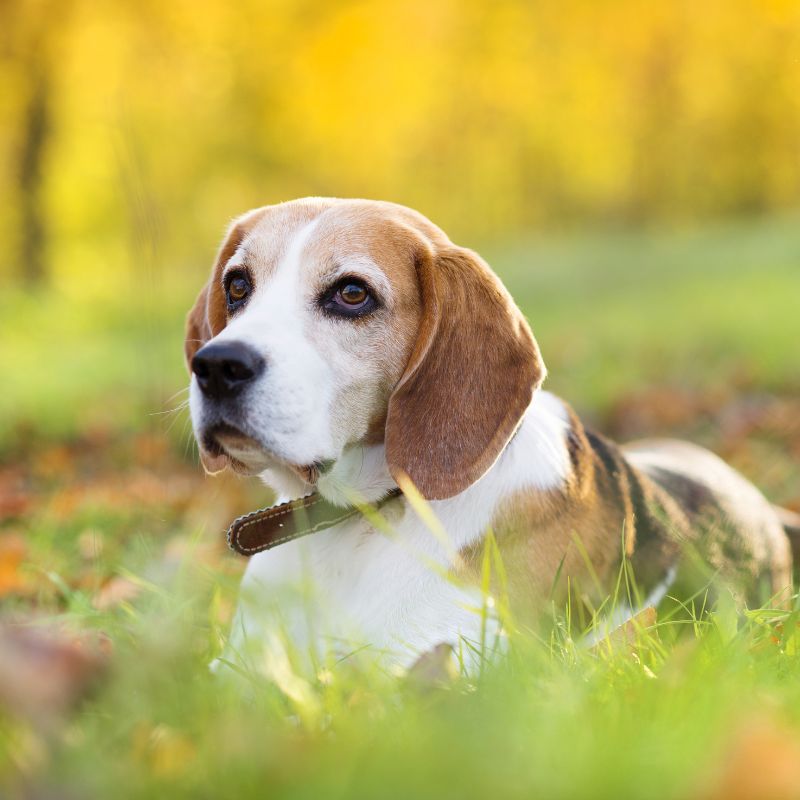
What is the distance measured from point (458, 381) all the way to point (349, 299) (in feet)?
1.41

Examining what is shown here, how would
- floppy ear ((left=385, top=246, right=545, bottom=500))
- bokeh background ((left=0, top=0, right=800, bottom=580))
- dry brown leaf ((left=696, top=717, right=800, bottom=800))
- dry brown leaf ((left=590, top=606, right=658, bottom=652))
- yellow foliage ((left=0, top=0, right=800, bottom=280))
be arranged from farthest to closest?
yellow foliage ((left=0, top=0, right=800, bottom=280)), bokeh background ((left=0, top=0, right=800, bottom=580)), floppy ear ((left=385, top=246, right=545, bottom=500)), dry brown leaf ((left=590, top=606, right=658, bottom=652)), dry brown leaf ((left=696, top=717, right=800, bottom=800))

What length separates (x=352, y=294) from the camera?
3.26 meters

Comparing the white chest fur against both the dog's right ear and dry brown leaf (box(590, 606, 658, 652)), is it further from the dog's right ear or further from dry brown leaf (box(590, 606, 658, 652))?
the dog's right ear

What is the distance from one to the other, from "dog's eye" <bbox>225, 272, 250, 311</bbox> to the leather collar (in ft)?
2.41

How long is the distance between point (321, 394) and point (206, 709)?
116 centimetres

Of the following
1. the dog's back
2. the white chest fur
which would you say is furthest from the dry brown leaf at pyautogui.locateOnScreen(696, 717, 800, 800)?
the dog's back

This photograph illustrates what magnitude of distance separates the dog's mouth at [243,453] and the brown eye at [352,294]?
523mm

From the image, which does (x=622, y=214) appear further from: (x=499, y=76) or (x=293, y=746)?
(x=293, y=746)

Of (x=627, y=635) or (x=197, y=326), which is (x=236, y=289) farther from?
(x=627, y=635)

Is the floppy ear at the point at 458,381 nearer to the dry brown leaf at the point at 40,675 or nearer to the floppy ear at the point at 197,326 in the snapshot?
the floppy ear at the point at 197,326

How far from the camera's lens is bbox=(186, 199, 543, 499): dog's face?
2.97 metres

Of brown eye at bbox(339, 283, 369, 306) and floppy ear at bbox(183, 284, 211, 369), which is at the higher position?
brown eye at bbox(339, 283, 369, 306)

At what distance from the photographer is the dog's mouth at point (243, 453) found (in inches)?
119

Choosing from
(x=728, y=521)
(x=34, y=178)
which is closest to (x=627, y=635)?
(x=728, y=521)
